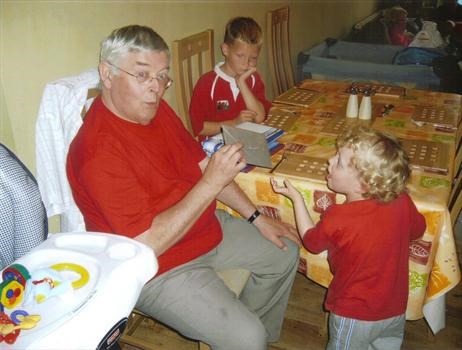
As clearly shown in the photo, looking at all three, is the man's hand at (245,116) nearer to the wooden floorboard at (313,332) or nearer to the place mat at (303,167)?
the place mat at (303,167)

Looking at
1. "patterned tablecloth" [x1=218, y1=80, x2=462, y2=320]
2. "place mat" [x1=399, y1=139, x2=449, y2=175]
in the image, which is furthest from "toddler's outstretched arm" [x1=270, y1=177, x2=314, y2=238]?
"place mat" [x1=399, y1=139, x2=449, y2=175]

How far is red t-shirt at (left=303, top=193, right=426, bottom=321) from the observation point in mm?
1227

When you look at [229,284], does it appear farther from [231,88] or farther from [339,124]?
[231,88]

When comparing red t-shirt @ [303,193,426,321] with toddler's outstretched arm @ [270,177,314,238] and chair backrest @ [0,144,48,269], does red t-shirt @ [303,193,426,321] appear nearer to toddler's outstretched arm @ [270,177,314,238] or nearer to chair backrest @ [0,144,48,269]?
toddler's outstretched arm @ [270,177,314,238]

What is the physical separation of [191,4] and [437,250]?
1917 mm

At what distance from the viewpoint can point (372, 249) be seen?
123 centimetres

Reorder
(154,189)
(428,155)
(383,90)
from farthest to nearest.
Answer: (383,90) < (428,155) < (154,189)

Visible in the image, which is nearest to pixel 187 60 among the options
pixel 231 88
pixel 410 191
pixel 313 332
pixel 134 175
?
pixel 231 88

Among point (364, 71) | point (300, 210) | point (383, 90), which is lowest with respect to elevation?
point (364, 71)

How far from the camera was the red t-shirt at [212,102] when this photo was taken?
2100mm

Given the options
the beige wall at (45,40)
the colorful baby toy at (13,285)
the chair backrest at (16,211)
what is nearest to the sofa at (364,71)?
the beige wall at (45,40)

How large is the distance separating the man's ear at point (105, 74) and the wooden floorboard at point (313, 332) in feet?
3.54

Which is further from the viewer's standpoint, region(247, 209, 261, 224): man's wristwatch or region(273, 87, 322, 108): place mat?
→ region(273, 87, 322, 108): place mat

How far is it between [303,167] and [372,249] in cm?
40
